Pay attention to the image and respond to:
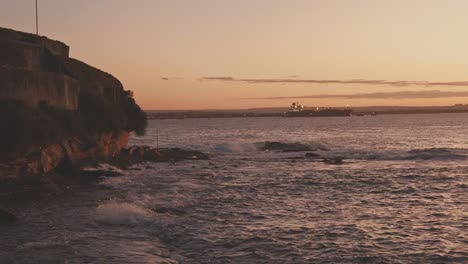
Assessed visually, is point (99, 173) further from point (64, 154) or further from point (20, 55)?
point (20, 55)

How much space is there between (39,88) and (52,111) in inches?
72.5

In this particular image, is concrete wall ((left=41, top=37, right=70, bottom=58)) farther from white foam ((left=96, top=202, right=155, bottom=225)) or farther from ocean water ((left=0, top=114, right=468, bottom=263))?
white foam ((left=96, top=202, right=155, bottom=225))

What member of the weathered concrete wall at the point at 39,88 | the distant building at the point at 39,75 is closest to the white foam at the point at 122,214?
the weathered concrete wall at the point at 39,88

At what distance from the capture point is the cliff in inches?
996

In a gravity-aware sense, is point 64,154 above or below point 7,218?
above

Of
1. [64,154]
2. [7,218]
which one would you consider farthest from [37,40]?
[7,218]

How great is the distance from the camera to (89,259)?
1227 centimetres

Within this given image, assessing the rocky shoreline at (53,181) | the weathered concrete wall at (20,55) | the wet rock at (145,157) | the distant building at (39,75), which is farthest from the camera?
the wet rock at (145,157)

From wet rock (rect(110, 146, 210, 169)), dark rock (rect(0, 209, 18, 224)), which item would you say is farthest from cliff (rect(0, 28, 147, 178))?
dark rock (rect(0, 209, 18, 224))

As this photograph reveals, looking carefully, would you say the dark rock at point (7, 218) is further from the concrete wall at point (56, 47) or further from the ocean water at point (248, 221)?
the concrete wall at point (56, 47)

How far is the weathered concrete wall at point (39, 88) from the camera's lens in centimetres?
2620

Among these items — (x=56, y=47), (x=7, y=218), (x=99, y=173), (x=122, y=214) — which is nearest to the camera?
(x=7, y=218)

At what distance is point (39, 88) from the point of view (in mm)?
29062

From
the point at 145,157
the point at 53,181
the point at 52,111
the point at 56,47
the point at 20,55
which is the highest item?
the point at 56,47
